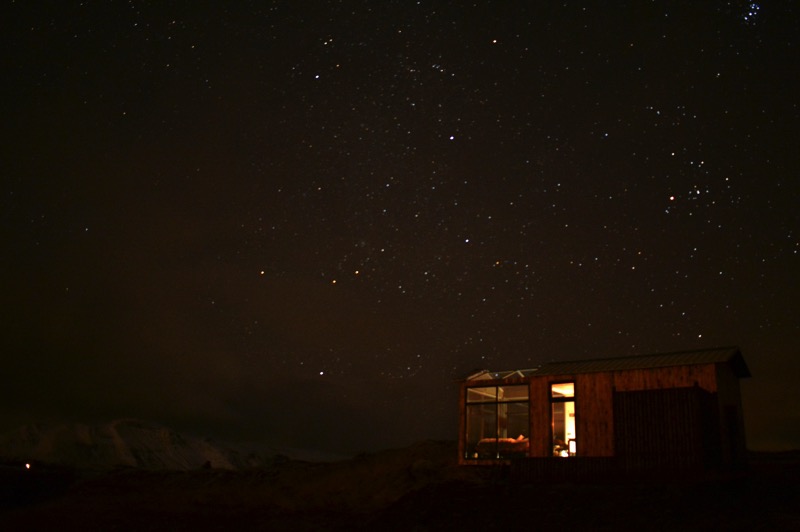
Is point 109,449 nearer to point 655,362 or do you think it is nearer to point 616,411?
point 655,362

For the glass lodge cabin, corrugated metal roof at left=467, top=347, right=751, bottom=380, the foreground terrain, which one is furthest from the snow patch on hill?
corrugated metal roof at left=467, top=347, right=751, bottom=380

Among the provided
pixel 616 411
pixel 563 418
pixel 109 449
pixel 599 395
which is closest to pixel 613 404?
pixel 616 411

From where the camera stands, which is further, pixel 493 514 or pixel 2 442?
pixel 2 442

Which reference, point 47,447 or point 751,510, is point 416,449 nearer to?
point 751,510

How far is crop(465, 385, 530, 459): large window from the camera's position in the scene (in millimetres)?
25016

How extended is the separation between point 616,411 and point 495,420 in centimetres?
603

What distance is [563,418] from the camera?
24.2m

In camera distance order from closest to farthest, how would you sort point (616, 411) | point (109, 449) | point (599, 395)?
1. point (616, 411)
2. point (599, 395)
3. point (109, 449)

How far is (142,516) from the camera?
29.0m

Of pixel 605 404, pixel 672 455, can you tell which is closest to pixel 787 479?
pixel 672 455

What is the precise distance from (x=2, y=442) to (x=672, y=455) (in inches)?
8246

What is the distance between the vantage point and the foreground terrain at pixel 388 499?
16.5m

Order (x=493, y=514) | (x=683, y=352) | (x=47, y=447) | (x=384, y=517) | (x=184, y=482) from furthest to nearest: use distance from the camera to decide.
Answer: (x=47, y=447) < (x=184, y=482) < (x=683, y=352) < (x=384, y=517) < (x=493, y=514)

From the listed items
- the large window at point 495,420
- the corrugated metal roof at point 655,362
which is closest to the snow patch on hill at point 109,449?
the large window at point 495,420
